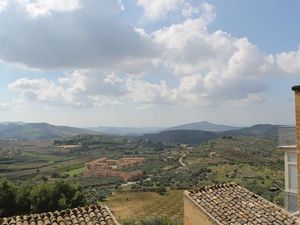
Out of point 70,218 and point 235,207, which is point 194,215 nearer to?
point 235,207

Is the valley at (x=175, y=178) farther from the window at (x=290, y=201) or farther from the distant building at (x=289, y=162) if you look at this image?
the distant building at (x=289, y=162)

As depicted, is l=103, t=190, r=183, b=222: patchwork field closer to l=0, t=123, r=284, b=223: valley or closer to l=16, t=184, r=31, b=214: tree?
l=0, t=123, r=284, b=223: valley

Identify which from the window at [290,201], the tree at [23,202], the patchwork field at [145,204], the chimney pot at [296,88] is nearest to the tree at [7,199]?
the tree at [23,202]

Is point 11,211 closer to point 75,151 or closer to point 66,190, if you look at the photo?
point 66,190

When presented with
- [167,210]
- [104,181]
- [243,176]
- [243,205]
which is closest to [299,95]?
[243,205]

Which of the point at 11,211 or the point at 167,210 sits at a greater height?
the point at 11,211

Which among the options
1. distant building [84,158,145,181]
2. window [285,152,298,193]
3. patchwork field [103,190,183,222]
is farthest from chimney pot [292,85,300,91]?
distant building [84,158,145,181]
